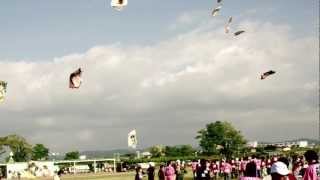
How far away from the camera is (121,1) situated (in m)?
21.0

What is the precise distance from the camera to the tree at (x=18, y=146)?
344 ft

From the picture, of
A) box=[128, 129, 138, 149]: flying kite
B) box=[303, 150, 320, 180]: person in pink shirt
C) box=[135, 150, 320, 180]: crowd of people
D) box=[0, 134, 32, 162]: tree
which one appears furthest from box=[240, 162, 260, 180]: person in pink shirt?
box=[0, 134, 32, 162]: tree

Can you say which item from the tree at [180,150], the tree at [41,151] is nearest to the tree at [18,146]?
the tree at [41,151]

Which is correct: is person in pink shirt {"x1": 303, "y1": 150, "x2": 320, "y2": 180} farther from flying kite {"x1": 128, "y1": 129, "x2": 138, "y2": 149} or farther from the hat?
flying kite {"x1": 128, "y1": 129, "x2": 138, "y2": 149}

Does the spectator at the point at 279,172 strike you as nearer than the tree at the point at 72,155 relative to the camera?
Yes

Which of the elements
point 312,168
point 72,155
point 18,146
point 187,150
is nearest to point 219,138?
point 187,150

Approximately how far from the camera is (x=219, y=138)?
518 feet

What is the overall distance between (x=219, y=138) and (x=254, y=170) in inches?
5765

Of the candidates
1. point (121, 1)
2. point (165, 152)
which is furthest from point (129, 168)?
point (121, 1)

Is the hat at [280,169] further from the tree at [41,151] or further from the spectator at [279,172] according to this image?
the tree at [41,151]

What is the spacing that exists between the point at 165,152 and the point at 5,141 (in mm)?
51269

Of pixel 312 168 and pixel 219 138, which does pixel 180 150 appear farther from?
pixel 312 168

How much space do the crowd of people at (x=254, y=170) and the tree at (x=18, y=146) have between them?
58.7 metres

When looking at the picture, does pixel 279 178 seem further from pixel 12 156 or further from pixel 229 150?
pixel 229 150
